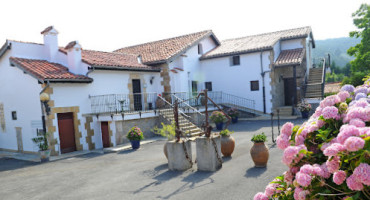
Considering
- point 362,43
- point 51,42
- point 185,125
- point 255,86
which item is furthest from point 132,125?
point 362,43

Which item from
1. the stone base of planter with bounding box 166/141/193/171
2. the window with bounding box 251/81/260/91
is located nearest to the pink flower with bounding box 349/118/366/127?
the stone base of planter with bounding box 166/141/193/171

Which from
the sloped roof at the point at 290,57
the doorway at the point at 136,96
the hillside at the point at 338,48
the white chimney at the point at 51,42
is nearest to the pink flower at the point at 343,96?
the doorway at the point at 136,96

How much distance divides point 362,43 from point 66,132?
21.3 m

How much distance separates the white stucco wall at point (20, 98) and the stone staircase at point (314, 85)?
1737 centimetres

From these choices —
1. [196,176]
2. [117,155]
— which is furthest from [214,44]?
[196,176]

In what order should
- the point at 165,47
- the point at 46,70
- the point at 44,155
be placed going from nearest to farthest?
the point at 44,155, the point at 46,70, the point at 165,47

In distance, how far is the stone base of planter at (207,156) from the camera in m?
7.74

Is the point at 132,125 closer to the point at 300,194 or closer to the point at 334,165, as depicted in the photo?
the point at 300,194

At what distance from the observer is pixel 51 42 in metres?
14.6

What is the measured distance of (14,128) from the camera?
14.6m

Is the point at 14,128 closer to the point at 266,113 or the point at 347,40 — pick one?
the point at 266,113

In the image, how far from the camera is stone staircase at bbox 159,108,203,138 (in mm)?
13114

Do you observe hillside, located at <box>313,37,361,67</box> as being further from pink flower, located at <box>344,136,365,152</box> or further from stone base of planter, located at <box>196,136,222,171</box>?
pink flower, located at <box>344,136,365,152</box>

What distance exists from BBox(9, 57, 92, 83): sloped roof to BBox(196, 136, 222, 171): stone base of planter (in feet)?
25.7
